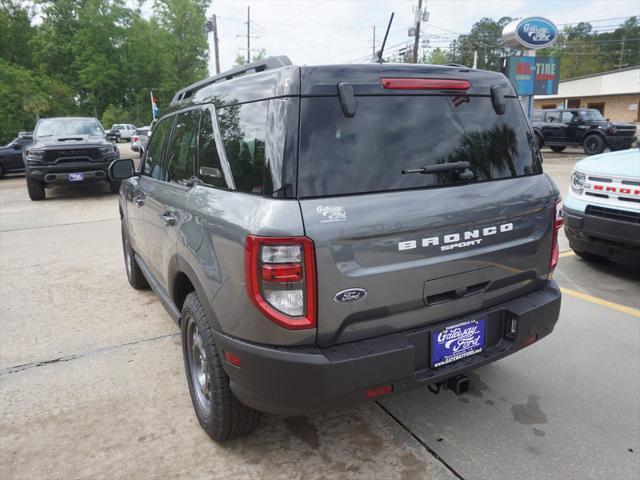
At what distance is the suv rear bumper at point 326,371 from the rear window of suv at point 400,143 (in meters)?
0.67

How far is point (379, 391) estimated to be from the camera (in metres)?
2.06

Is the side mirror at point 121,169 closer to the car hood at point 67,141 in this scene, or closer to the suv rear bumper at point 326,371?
the suv rear bumper at point 326,371

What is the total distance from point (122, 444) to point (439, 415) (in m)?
1.78

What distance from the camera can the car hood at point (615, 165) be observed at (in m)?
4.63

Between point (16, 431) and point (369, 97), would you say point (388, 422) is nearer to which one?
point (369, 97)

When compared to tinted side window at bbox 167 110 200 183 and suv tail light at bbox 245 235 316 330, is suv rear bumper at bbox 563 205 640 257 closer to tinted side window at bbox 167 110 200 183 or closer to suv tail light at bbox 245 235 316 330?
suv tail light at bbox 245 235 316 330

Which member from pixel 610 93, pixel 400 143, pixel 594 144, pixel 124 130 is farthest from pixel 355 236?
pixel 610 93

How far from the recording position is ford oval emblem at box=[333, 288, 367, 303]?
1.94 meters

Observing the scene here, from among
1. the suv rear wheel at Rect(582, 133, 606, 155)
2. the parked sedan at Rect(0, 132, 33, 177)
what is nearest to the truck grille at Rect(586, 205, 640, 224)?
the suv rear wheel at Rect(582, 133, 606, 155)

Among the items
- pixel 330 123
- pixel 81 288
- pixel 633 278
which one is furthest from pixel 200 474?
pixel 633 278

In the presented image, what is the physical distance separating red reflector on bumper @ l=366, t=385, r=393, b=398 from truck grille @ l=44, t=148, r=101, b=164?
10470 millimetres

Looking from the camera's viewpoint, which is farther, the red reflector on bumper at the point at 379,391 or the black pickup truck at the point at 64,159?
the black pickup truck at the point at 64,159

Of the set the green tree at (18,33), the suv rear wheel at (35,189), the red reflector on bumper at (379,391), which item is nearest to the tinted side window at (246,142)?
the red reflector on bumper at (379,391)

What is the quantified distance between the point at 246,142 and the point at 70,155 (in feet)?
32.8
